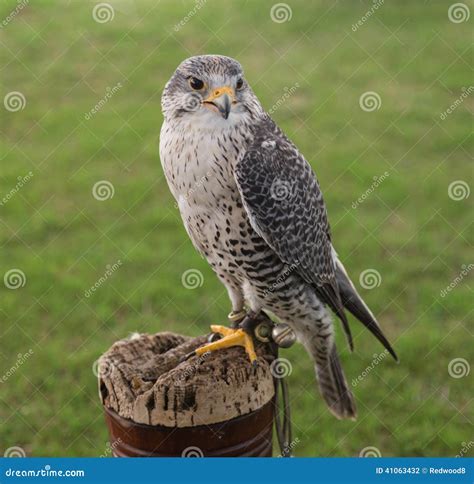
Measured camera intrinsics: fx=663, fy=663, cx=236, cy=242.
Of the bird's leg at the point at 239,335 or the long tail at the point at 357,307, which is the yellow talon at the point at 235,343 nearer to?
the bird's leg at the point at 239,335

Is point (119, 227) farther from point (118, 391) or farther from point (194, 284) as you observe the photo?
point (118, 391)

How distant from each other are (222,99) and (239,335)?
1.11m

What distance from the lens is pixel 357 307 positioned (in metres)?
3.56

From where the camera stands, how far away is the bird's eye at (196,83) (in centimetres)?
285

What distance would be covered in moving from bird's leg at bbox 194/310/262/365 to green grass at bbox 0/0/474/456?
177 centimetres

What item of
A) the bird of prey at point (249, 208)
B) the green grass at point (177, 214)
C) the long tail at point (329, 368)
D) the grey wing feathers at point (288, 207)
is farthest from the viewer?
the green grass at point (177, 214)

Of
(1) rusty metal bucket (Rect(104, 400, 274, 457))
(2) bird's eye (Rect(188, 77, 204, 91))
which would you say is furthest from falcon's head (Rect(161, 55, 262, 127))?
(1) rusty metal bucket (Rect(104, 400, 274, 457))

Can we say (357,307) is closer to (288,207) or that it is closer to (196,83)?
(288,207)

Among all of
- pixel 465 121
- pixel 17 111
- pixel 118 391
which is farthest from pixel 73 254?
pixel 465 121

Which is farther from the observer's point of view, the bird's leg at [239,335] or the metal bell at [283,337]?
the metal bell at [283,337]

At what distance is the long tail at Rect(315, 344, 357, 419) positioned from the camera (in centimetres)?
374

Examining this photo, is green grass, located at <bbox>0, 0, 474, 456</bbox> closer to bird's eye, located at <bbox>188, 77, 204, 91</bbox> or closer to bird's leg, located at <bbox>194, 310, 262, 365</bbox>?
bird's leg, located at <bbox>194, 310, 262, 365</bbox>

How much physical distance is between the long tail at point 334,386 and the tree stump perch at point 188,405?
2.99 ft

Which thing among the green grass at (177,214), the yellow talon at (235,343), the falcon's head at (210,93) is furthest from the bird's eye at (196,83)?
the green grass at (177,214)
